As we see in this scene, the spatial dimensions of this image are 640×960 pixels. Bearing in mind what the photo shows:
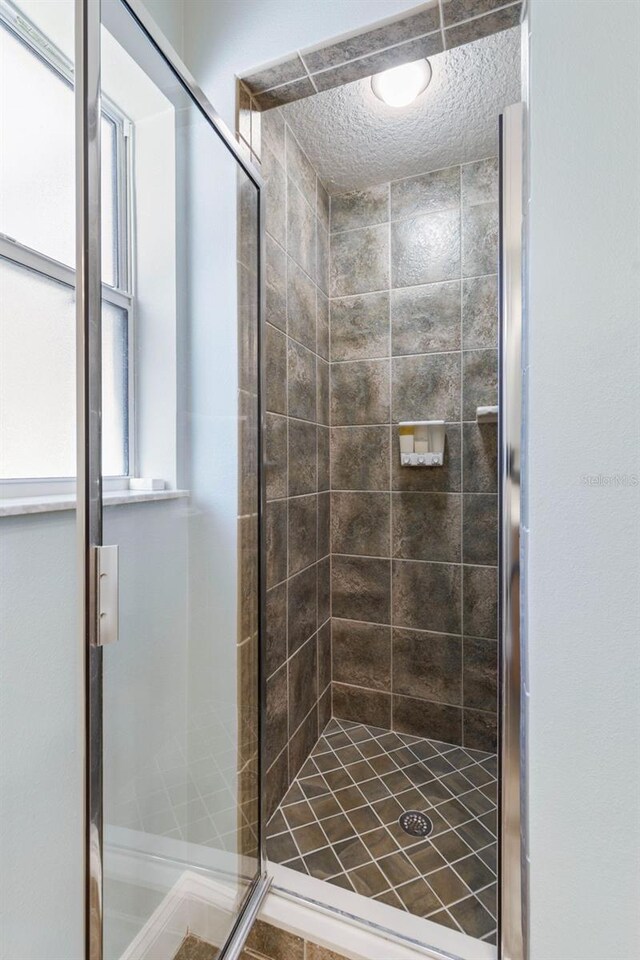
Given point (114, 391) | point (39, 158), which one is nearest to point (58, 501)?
point (114, 391)

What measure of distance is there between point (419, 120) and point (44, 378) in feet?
5.05

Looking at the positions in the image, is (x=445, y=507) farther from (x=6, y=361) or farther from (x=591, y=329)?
(x=6, y=361)

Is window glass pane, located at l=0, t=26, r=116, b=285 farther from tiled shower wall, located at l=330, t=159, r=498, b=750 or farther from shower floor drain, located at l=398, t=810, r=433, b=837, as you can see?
shower floor drain, located at l=398, t=810, r=433, b=837

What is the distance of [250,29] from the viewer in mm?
1092

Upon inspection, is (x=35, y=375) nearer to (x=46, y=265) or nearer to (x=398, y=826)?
(x=46, y=265)

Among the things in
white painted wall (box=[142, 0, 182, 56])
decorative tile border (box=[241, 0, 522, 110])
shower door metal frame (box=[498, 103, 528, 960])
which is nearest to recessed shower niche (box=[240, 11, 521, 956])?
decorative tile border (box=[241, 0, 522, 110])

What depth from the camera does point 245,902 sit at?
107 cm

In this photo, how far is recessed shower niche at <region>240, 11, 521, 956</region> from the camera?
1403mm

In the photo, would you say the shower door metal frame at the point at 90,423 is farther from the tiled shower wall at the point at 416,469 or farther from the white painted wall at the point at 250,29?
the tiled shower wall at the point at 416,469

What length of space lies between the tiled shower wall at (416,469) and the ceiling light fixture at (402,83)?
47 centimetres

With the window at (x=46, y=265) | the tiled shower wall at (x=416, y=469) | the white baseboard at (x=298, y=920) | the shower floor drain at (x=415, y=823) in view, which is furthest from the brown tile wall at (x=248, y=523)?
the tiled shower wall at (x=416, y=469)

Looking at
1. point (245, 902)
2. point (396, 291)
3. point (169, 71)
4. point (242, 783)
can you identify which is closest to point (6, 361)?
point (169, 71)

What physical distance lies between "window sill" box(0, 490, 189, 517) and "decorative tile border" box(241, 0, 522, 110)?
38.2 inches

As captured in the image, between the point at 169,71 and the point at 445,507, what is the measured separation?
1.55 m
